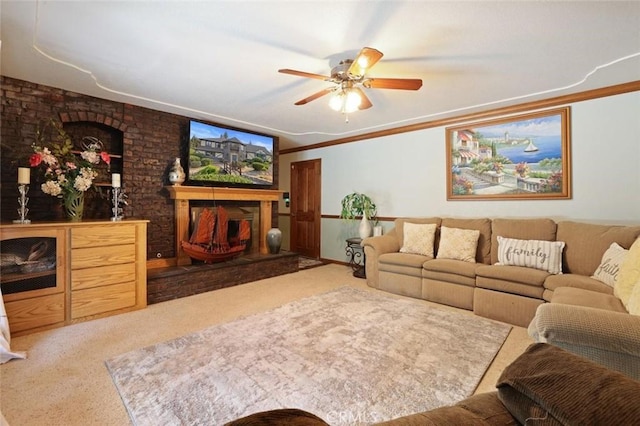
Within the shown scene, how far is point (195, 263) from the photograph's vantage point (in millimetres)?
3947

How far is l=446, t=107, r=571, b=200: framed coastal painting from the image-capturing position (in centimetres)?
334

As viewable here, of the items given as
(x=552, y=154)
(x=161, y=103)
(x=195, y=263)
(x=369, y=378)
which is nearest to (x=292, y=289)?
(x=195, y=263)

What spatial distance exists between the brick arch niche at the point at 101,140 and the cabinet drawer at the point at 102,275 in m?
0.92

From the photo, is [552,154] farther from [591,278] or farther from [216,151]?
[216,151]

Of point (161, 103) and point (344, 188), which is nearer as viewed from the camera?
point (161, 103)

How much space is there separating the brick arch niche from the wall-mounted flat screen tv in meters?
0.84

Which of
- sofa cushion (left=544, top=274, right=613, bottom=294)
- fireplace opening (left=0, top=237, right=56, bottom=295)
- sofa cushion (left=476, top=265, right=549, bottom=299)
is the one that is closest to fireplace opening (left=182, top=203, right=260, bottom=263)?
fireplace opening (left=0, top=237, right=56, bottom=295)

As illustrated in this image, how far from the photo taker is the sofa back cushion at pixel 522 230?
308 centimetres

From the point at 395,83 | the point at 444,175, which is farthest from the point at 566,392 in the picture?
the point at 444,175

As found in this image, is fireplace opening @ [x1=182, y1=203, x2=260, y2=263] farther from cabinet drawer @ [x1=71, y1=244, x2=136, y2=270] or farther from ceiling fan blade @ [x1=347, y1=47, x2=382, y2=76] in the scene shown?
ceiling fan blade @ [x1=347, y1=47, x2=382, y2=76]

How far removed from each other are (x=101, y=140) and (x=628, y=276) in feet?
17.6

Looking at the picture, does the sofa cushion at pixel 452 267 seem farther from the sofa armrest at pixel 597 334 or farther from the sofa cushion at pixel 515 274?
the sofa armrest at pixel 597 334

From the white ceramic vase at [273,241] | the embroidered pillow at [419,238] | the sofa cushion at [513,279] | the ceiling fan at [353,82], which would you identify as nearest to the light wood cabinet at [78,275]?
the white ceramic vase at [273,241]

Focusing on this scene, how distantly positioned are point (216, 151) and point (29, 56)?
7.01 ft
